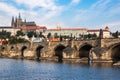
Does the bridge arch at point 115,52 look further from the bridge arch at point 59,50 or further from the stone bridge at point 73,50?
the bridge arch at point 59,50

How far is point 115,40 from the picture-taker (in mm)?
60812

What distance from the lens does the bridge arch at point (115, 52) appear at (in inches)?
2430

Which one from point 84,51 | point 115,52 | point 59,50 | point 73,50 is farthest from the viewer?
point 59,50

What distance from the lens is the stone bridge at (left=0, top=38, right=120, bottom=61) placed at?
61844 mm

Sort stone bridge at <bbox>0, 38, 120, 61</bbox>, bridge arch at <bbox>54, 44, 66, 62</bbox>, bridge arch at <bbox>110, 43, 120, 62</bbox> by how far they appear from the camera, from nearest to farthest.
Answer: bridge arch at <bbox>110, 43, 120, 62</bbox>
stone bridge at <bbox>0, 38, 120, 61</bbox>
bridge arch at <bbox>54, 44, 66, 62</bbox>

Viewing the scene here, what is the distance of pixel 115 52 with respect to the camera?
6431 centimetres

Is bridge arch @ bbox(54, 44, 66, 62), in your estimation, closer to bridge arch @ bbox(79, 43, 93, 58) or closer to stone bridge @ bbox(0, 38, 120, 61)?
stone bridge @ bbox(0, 38, 120, 61)

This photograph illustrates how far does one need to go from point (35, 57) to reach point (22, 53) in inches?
407

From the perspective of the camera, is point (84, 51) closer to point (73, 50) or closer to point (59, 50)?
point (73, 50)

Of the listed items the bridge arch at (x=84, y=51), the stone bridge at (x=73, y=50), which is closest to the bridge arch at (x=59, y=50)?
the stone bridge at (x=73, y=50)

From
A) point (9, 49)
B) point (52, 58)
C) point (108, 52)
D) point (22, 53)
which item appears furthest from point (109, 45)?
point (9, 49)

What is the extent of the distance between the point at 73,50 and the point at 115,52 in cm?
963

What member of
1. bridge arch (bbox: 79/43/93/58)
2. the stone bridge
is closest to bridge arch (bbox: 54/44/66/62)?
the stone bridge

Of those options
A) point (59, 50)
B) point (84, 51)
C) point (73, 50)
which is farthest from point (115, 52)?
point (59, 50)
